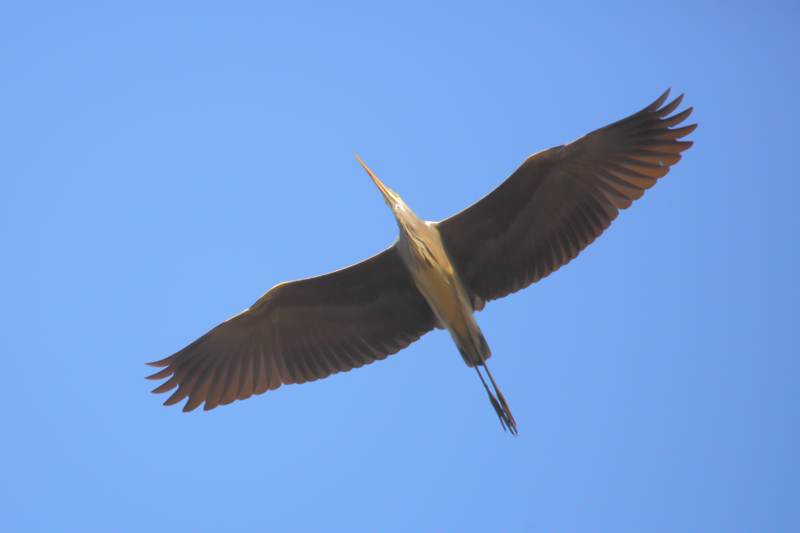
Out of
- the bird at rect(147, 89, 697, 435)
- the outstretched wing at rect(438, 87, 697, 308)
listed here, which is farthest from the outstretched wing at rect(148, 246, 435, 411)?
the outstretched wing at rect(438, 87, 697, 308)

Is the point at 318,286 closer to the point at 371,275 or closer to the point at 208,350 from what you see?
the point at 371,275

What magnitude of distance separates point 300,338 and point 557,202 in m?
3.28

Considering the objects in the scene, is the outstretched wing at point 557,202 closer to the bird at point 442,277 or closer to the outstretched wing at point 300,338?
the bird at point 442,277

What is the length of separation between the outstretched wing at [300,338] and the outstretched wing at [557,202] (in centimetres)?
81

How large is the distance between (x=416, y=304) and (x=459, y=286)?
655 millimetres

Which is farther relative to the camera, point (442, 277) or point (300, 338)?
point (300, 338)

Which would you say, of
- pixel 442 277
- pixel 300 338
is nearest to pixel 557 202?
pixel 442 277

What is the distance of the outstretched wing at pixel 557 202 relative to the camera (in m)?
11.5

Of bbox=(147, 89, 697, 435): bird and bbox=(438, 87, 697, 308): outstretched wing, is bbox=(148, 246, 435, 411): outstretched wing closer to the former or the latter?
bbox=(147, 89, 697, 435): bird

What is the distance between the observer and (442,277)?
1155cm

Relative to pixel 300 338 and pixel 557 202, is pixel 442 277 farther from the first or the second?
pixel 300 338

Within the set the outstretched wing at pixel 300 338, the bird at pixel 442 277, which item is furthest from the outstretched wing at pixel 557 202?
the outstretched wing at pixel 300 338

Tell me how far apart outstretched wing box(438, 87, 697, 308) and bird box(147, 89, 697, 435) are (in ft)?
0.04

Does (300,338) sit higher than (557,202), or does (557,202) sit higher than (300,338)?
(300,338)
